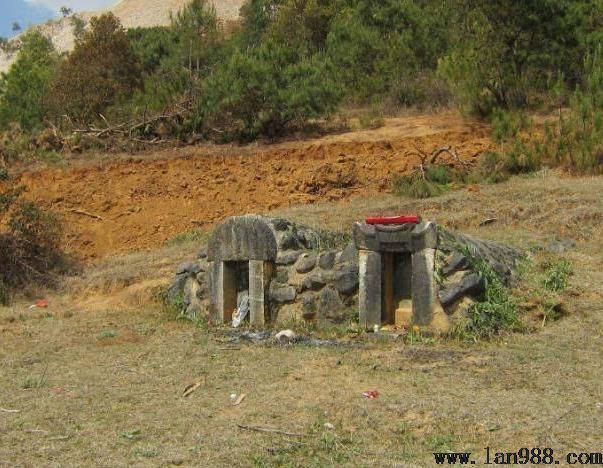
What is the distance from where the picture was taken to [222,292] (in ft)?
30.3

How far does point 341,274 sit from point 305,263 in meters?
0.54

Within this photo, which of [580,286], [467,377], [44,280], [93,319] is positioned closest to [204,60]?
[44,280]

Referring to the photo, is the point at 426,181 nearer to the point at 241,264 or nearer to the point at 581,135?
the point at 581,135

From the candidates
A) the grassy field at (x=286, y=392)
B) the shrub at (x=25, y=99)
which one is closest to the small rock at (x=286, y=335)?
the grassy field at (x=286, y=392)

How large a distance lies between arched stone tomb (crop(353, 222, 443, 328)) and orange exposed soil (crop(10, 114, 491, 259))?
21.8 ft

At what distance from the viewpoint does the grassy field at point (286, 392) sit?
198 inches

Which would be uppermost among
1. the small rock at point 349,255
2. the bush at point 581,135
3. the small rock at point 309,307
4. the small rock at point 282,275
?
the bush at point 581,135

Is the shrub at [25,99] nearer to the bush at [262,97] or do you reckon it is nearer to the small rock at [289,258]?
the bush at [262,97]

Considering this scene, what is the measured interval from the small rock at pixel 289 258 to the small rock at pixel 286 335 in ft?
3.33

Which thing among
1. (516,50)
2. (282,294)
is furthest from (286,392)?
(516,50)

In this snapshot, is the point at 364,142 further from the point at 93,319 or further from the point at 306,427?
the point at 306,427

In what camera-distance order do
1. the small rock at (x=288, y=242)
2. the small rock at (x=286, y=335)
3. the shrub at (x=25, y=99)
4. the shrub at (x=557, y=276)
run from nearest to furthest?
the small rock at (x=286, y=335)
the shrub at (x=557, y=276)
the small rock at (x=288, y=242)
the shrub at (x=25, y=99)

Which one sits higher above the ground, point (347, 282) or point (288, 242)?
point (288, 242)

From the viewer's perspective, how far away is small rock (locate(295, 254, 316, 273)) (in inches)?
346
